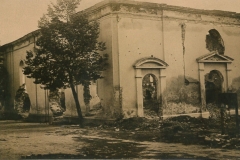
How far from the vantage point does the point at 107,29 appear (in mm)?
11375

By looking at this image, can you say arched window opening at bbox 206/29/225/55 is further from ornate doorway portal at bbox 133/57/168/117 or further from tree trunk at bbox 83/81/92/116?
tree trunk at bbox 83/81/92/116

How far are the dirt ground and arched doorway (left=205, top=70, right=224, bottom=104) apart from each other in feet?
15.0

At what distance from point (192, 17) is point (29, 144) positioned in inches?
314

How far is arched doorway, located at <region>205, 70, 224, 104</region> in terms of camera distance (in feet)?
44.7

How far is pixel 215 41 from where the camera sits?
13.6 metres

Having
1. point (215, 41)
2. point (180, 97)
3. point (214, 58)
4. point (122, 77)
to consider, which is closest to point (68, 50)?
point (122, 77)

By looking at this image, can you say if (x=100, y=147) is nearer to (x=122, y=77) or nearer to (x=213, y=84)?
(x=122, y=77)

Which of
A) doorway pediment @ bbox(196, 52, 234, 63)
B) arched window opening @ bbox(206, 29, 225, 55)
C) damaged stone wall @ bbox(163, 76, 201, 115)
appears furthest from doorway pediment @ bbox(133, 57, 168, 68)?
arched window opening @ bbox(206, 29, 225, 55)

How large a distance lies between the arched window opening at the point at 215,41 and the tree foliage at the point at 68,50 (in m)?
4.72

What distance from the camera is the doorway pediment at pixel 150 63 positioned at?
38.0 ft

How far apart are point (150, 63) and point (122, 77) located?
130 cm

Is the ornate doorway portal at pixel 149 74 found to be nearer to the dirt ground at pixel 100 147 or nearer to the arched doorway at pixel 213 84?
the dirt ground at pixel 100 147

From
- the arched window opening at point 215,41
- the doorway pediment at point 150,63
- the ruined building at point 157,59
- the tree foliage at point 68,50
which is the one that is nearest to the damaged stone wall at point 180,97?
the ruined building at point 157,59

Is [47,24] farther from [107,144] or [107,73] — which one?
[107,144]
